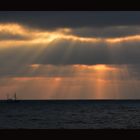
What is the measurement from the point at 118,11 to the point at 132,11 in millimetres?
76
